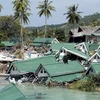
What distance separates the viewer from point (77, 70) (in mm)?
46188

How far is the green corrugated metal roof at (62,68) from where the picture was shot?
44475mm

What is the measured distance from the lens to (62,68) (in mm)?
45719

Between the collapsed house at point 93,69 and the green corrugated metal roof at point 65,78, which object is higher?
the collapsed house at point 93,69

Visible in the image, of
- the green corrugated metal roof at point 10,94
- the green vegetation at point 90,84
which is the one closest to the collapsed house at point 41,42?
the green vegetation at point 90,84

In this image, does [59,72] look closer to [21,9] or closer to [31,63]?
[31,63]

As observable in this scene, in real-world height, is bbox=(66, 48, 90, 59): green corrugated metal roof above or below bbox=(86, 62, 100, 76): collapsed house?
above

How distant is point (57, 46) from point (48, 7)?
25.2 m

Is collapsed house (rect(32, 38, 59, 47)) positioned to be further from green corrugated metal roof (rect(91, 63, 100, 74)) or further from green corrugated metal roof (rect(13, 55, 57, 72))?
green corrugated metal roof (rect(91, 63, 100, 74))

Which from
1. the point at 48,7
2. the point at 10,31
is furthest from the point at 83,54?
the point at 10,31

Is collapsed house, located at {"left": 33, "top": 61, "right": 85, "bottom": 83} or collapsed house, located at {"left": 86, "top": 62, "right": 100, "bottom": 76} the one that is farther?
collapsed house, located at {"left": 33, "top": 61, "right": 85, "bottom": 83}

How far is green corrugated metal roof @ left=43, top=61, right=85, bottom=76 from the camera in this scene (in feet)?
146

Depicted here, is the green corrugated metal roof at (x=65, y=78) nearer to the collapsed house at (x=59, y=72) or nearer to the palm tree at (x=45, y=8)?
the collapsed house at (x=59, y=72)

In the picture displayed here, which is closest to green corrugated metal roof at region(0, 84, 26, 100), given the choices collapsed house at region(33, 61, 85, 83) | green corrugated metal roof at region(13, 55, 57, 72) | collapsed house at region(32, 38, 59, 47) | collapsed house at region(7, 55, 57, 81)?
collapsed house at region(33, 61, 85, 83)

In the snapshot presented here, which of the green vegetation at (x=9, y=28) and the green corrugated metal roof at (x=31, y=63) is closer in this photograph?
the green corrugated metal roof at (x=31, y=63)
